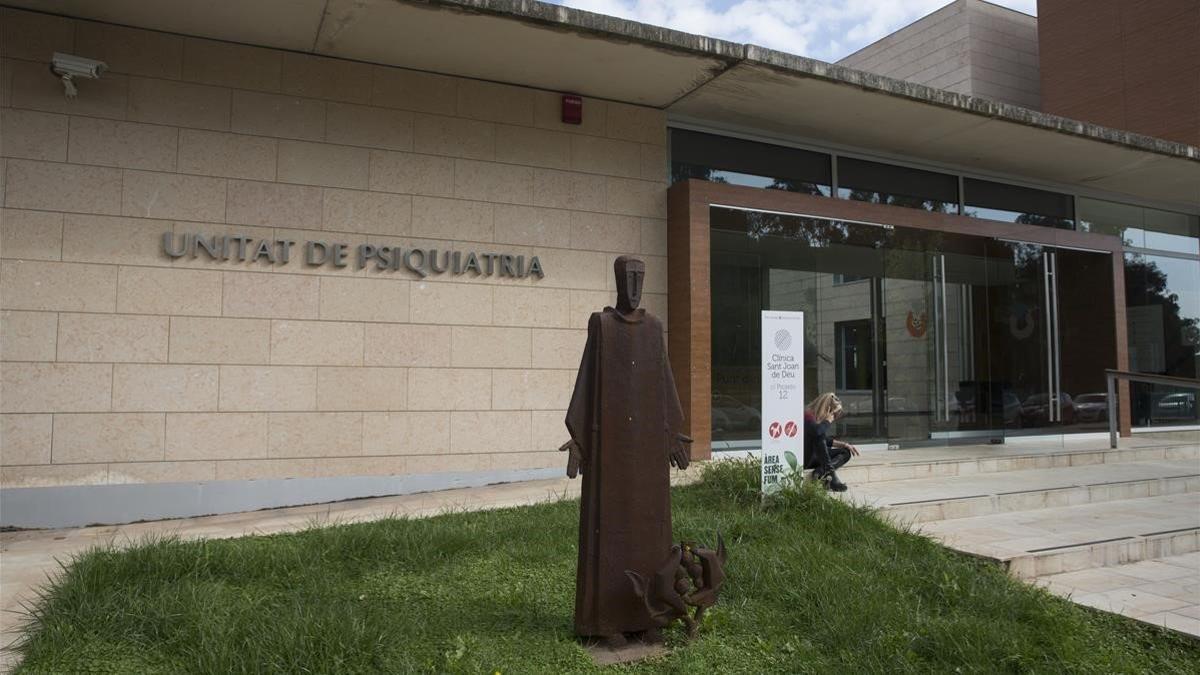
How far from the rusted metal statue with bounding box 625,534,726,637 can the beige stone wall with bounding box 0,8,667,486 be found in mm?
4683

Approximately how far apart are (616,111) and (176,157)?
180 inches

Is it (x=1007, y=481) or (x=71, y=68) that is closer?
(x=71, y=68)

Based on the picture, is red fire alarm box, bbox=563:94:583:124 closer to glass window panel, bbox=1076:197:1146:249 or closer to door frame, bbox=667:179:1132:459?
door frame, bbox=667:179:1132:459

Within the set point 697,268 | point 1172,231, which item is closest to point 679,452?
point 697,268

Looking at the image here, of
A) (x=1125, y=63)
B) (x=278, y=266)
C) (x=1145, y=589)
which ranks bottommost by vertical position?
(x=1145, y=589)

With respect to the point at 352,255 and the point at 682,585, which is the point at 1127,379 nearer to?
the point at 682,585

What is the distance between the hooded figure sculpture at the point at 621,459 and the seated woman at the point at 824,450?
3887 mm

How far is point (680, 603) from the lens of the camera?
13.2 ft

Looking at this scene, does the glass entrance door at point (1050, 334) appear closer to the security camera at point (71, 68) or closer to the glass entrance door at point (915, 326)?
the glass entrance door at point (915, 326)

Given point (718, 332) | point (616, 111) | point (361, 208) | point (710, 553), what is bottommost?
point (710, 553)

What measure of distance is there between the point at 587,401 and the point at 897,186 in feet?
28.9

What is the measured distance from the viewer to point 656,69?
8.45 metres

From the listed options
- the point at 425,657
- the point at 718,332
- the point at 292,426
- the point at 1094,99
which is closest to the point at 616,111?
the point at 718,332

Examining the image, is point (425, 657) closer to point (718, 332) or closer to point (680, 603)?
point (680, 603)
